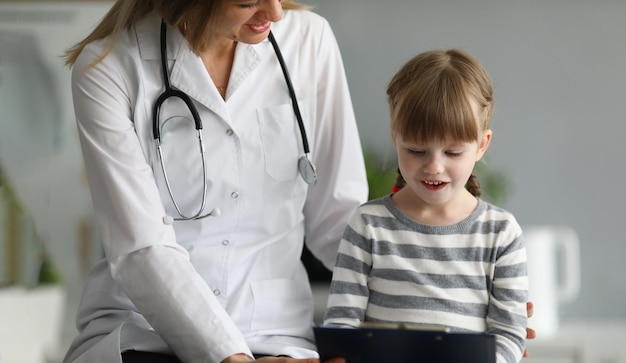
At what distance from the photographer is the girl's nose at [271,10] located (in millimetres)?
1579

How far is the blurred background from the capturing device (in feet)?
11.1

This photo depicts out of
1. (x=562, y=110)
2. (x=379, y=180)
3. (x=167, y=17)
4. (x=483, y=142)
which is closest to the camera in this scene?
(x=483, y=142)

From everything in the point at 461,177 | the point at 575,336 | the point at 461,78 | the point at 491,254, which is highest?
the point at 461,78

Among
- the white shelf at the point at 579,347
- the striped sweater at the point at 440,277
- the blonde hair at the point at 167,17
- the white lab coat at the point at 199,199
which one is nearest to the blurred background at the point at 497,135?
the white shelf at the point at 579,347

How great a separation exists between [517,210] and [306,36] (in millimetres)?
1831

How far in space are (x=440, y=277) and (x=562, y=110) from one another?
2083 mm

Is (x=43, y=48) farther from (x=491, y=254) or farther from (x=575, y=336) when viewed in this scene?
(x=491, y=254)

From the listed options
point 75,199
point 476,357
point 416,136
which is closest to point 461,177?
point 416,136

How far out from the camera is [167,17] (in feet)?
5.44

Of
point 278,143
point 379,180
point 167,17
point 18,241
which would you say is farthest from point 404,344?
point 18,241

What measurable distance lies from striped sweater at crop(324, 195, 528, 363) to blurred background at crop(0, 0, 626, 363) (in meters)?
1.75

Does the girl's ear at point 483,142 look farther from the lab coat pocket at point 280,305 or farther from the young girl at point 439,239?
the lab coat pocket at point 280,305

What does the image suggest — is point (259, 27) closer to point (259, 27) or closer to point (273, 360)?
point (259, 27)

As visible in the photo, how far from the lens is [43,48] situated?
354 centimetres
